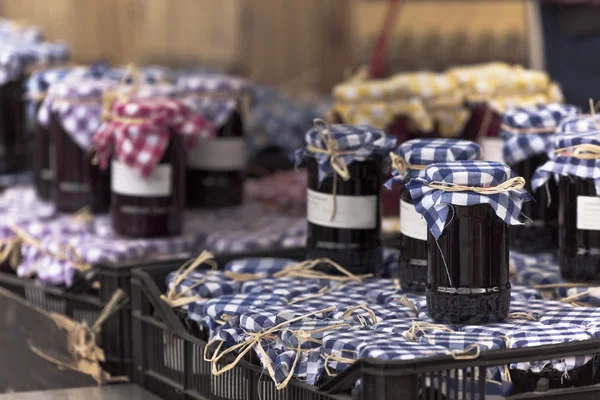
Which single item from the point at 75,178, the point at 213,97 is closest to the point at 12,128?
the point at 75,178

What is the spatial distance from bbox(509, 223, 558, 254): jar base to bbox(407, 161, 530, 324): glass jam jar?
1.68 ft

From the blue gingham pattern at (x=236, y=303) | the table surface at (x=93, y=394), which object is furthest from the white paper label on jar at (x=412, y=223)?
the table surface at (x=93, y=394)

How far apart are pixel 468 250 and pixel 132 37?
167 inches

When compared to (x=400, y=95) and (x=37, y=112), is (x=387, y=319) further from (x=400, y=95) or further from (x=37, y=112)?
(x=37, y=112)

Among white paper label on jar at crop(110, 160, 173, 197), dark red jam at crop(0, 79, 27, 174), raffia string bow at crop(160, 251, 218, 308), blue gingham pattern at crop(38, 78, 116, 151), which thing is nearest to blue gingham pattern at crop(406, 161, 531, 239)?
raffia string bow at crop(160, 251, 218, 308)

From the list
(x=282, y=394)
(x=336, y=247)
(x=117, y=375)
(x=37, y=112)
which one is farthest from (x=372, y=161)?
(x=37, y=112)

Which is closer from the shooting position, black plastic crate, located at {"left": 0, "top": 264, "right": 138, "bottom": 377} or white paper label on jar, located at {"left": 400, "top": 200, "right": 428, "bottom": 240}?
white paper label on jar, located at {"left": 400, "top": 200, "right": 428, "bottom": 240}

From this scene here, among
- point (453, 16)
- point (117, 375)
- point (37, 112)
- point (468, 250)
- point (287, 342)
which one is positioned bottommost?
point (117, 375)

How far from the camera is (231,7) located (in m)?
5.36

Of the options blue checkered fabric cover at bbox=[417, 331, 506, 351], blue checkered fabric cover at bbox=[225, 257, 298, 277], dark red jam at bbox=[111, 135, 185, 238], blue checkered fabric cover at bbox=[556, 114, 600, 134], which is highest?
blue checkered fabric cover at bbox=[556, 114, 600, 134]

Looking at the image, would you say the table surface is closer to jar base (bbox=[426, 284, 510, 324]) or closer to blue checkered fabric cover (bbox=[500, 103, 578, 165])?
jar base (bbox=[426, 284, 510, 324])

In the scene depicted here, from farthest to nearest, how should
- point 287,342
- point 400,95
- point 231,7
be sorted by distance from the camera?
point 231,7
point 400,95
point 287,342

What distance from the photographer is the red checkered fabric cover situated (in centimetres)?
213

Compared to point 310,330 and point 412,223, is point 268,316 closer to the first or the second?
point 310,330
